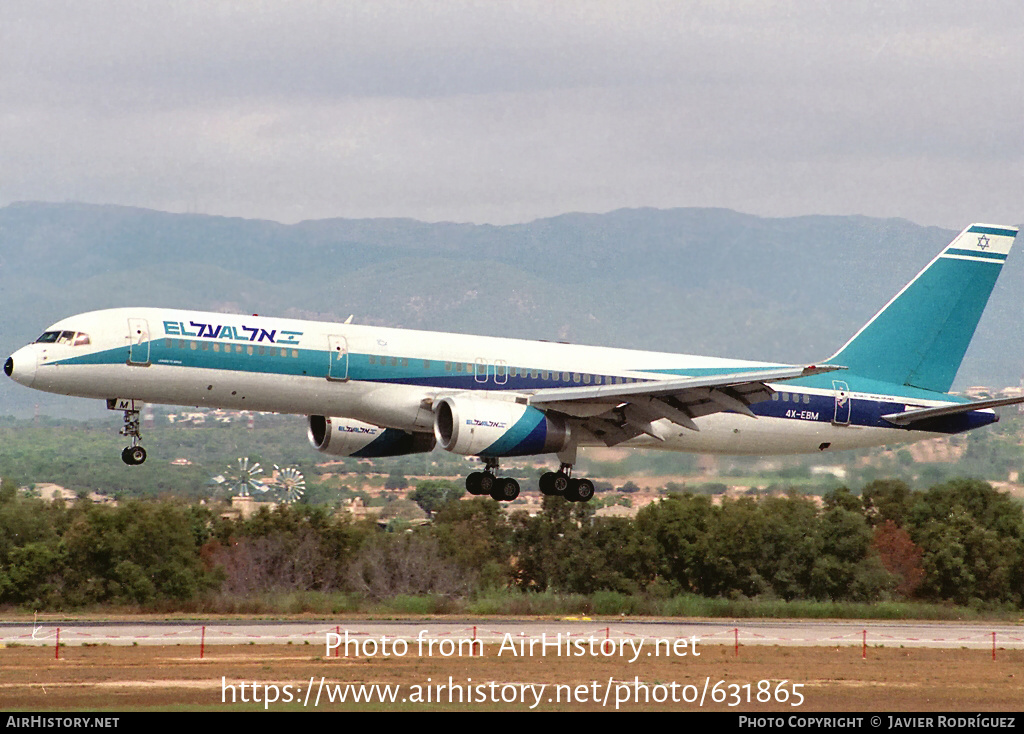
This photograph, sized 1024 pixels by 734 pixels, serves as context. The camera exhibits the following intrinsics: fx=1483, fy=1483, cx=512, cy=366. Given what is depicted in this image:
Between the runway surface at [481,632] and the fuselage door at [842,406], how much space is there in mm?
6496

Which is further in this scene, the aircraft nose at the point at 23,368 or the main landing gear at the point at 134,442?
the main landing gear at the point at 134,442

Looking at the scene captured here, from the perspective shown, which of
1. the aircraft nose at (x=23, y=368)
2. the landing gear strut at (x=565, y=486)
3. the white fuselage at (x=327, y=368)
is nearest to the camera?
the aircraft nose at (x=23, y=368)

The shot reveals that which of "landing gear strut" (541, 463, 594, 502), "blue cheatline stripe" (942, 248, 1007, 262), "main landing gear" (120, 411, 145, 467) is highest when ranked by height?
"blue cheatline stripe" (942, 248, 1007, 262)

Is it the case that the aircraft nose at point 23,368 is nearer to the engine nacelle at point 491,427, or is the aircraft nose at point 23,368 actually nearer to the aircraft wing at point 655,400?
the engine nacelle at point 491,427

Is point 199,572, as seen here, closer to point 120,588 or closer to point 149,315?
point 120,588

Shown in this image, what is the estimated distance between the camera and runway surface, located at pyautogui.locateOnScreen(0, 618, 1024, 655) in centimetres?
4062

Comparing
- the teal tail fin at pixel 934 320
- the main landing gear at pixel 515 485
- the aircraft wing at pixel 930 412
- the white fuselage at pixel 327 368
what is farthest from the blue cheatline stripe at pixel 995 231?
the main landing gear at pixel 515 485

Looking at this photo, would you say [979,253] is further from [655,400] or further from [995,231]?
[655,400]

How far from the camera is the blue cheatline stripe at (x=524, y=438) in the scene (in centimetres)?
3928

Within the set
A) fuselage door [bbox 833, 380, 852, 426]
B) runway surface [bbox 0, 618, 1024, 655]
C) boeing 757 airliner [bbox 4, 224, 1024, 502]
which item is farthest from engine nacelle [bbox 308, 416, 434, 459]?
fuselage door [bbox 833, 380, 852, 426]

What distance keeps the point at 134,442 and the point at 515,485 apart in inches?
Answer: 423

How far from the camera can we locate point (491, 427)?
39031mm

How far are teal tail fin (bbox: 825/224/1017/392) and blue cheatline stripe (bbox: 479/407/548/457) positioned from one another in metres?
11.9

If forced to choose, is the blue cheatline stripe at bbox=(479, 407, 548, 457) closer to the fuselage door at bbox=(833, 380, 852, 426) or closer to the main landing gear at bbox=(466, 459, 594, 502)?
the main landing gear at bbox=(466, 459, 594, 502)
